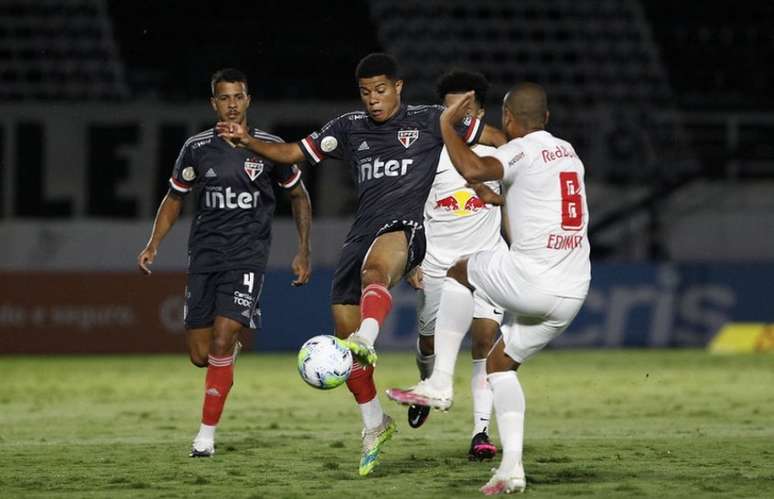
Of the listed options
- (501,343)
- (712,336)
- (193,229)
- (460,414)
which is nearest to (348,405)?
(460,414)

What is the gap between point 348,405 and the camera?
12945 millimetres

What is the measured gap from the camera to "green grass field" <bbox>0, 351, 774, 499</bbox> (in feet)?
25.0

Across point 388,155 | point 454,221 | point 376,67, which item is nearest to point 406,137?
point 388,155

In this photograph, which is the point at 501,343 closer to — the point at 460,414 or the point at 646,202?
the point at 460,414

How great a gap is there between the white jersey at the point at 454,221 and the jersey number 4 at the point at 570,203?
2022mm

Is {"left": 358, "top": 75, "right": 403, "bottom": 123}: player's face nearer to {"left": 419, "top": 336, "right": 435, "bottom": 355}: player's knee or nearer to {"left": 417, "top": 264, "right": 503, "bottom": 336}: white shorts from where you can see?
{"left": 417, "top": 264, "right": 503, "bottom": 336}: white shorts

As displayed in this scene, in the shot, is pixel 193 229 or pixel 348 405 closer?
pixel 193 229

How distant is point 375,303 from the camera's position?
26.0 feet

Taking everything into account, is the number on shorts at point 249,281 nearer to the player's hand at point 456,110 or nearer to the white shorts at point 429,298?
the white shorts at point 429,298

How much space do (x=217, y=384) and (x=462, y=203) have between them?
199 centimetres

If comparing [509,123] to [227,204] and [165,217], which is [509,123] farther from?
[165,217]

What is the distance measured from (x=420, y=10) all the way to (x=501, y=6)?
1.57 metres

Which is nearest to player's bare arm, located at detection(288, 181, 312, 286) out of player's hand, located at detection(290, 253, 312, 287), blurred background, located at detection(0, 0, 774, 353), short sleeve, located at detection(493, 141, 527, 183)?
player's hand, located at detection(290, 253, 312, 287)

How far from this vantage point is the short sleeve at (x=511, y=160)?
23.8 ft
